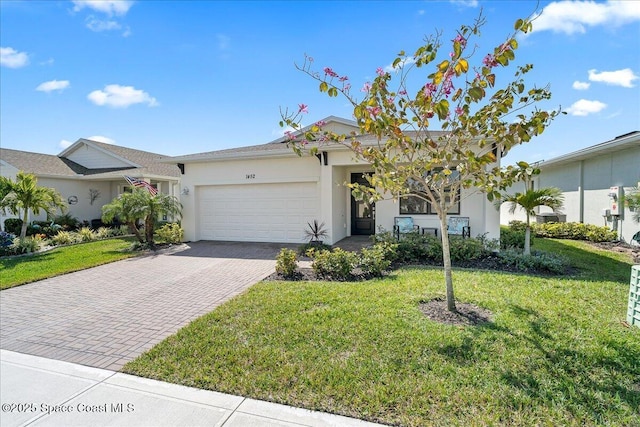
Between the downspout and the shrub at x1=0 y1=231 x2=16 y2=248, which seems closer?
the shrub at x1=0 y1=231 x2=16 y2=248

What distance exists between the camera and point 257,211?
1223 cm

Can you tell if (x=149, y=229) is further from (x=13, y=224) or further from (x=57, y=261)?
(x=13, y=224)

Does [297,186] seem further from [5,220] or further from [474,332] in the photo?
[5,220]

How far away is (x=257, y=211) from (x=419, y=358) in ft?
31.8

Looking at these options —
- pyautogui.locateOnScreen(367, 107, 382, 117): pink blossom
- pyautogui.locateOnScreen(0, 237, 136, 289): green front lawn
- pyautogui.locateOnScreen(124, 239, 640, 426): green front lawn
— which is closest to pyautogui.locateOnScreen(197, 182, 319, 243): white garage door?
pyautogui.locateOnScreen(0, 237, 136, 289): green front lawn

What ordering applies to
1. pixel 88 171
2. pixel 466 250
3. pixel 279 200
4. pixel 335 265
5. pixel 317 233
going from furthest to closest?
pixel 88 171 < pixel 279 200 < pixel 317 233 < pixel 466 250 < pixel 335 265

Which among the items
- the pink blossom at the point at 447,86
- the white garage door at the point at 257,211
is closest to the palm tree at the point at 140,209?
the white garage door at the point at 257,211

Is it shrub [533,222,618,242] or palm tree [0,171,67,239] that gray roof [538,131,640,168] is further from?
palm tree [0,171,67,239]

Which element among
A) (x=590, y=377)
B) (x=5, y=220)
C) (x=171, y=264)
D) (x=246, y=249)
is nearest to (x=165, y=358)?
(x=590, y=377)

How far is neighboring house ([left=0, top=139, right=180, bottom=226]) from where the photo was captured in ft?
53.3

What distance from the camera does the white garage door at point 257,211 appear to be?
11633 mm

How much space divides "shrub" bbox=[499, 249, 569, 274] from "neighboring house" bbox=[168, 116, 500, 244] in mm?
2282

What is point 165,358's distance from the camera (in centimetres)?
356

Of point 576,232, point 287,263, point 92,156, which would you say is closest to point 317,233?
point 287,263
